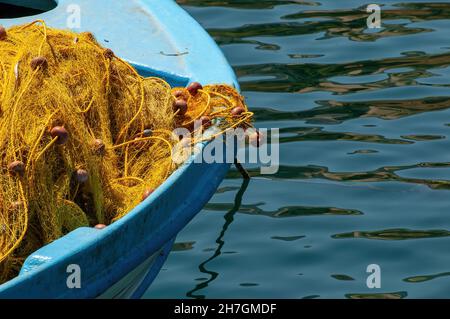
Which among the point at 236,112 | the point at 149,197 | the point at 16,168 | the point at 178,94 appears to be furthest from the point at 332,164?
the point at 16,168

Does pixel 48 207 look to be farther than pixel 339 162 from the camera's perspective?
No

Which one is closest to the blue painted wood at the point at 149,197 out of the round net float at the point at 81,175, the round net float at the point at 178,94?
the round net float at the point at 81,175

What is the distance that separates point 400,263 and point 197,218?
1.33m

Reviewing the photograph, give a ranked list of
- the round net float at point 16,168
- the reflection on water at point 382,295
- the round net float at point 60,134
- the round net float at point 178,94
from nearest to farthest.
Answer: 1. the round net float at point 16,168
2. the round net float at point 60,134
3. the reflection on water at point 382,295
4. the round net float at point 178,94

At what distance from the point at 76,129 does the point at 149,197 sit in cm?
48

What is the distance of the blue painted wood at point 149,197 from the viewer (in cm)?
538

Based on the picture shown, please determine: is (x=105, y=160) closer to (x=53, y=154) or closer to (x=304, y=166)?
(x=53, y=154)

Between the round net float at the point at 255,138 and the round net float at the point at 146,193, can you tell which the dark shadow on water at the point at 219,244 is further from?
the round net float at the point at 146,193

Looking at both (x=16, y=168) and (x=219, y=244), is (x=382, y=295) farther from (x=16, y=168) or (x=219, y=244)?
(x=16, y=168)

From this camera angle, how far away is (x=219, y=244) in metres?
7.25

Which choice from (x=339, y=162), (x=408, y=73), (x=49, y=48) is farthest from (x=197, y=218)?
(x=408, y=73)

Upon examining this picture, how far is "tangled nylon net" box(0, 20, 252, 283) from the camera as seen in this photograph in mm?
5691

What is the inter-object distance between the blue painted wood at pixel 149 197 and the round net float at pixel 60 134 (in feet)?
1.51
